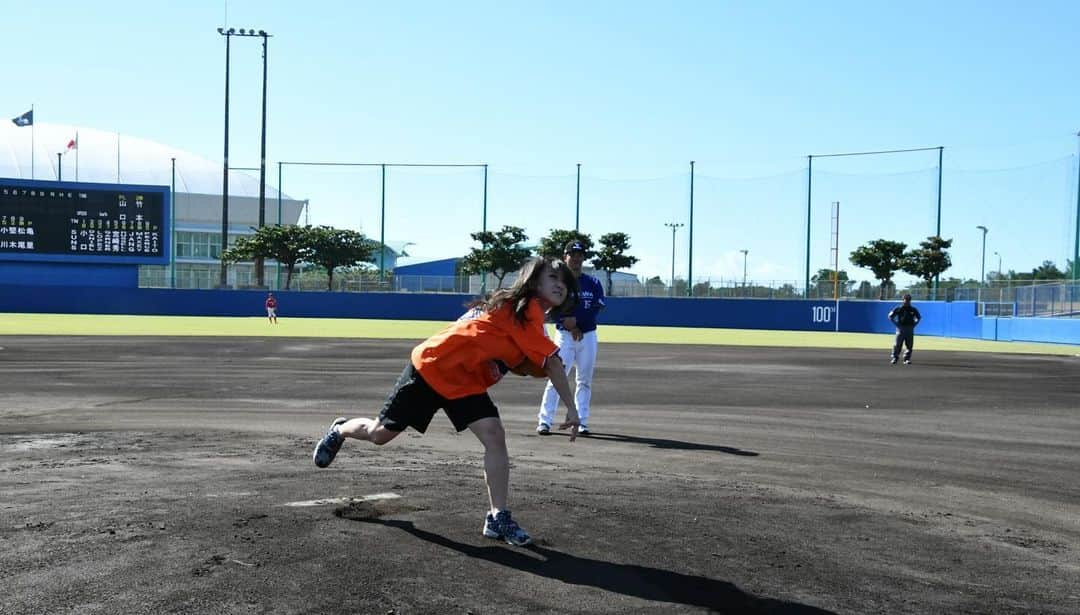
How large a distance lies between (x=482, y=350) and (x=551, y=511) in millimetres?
1269

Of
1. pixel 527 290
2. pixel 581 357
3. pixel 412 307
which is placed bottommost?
pixel 412 307

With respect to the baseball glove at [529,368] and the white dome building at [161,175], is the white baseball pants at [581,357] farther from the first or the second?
the white dome building at [161,175]

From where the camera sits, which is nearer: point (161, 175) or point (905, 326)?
point (905, 326)

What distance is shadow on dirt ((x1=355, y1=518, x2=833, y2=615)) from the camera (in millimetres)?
4316

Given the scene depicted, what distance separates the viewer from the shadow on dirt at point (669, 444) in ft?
29.5

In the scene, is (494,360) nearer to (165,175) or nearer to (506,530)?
(506,530)

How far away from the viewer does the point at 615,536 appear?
547 centimetres

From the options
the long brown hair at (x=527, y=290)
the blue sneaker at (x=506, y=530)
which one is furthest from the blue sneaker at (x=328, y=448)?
the long brown hair at (x=527, y=290)

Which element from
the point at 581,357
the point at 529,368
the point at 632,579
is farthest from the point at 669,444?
the point at 632,579

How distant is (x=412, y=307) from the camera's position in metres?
53.8

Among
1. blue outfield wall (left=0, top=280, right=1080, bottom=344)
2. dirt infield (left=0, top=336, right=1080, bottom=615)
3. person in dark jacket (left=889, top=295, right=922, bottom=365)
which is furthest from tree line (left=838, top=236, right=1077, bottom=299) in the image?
dirt infield (left=0, top=336, right=1080, bottom=615)

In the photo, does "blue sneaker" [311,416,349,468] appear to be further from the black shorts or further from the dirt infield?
the black shorts

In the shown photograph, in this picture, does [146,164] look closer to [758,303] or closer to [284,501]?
[758,303]

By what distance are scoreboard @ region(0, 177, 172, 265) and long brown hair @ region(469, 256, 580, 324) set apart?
50914 millimetres
